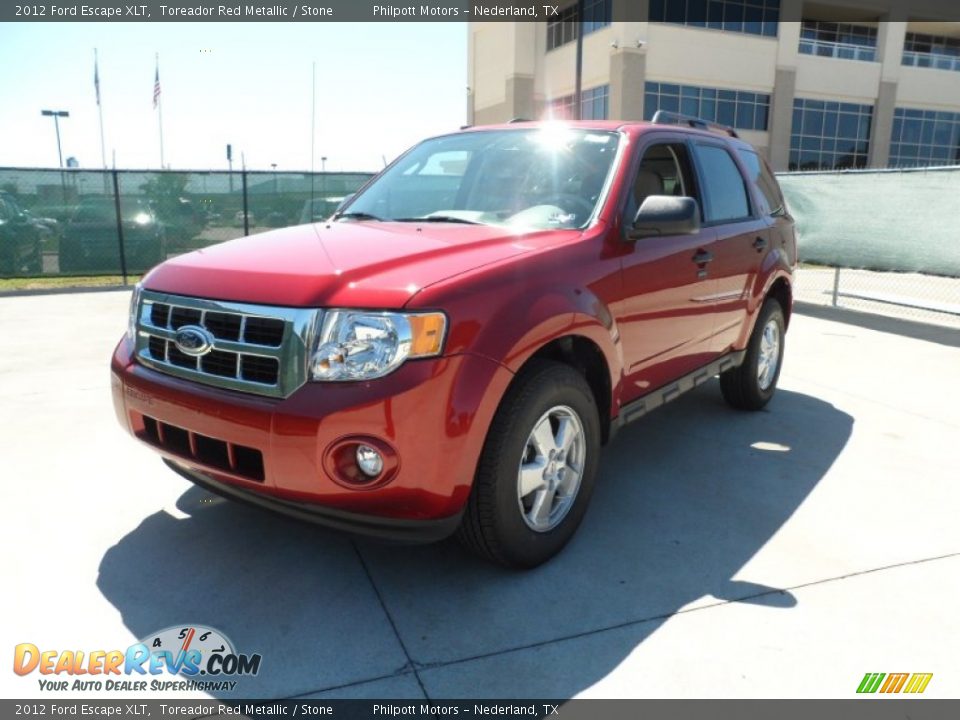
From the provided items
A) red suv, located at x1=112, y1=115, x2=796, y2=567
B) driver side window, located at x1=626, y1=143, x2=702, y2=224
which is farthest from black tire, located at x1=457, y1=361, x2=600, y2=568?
driver side window, located at x1=626, y1=143, x2=702, y2=224

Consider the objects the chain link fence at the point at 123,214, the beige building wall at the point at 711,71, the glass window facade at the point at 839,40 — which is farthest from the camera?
the glass window facade at the point at 839,40

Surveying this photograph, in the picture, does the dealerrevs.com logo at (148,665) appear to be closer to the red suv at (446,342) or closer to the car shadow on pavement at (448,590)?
the car shadow on pavement at (448,590)

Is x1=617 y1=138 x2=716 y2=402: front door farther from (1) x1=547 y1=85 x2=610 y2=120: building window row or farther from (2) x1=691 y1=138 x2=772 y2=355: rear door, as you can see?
(1) x1=547 y1=85 x2=610 y2=120: building window row

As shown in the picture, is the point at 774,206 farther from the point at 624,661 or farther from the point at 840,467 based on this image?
the point at 624,661

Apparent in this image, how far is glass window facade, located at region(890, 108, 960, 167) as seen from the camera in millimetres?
40406

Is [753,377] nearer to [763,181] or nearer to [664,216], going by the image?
[763,181]

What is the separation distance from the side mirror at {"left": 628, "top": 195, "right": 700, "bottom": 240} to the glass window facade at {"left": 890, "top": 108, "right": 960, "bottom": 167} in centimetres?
4353

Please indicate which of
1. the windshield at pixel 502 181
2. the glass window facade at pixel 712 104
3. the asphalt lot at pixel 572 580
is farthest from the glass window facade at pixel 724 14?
the asphalt lot at pixel 572 580

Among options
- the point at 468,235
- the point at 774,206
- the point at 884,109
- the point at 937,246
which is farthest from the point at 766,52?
the point at 468,235

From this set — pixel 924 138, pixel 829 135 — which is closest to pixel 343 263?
pixel 829 135

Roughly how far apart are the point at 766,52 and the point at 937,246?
100 ft

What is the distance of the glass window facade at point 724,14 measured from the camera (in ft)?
109

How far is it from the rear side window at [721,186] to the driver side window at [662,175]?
17 centimetres

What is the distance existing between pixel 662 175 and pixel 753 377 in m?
1.85
